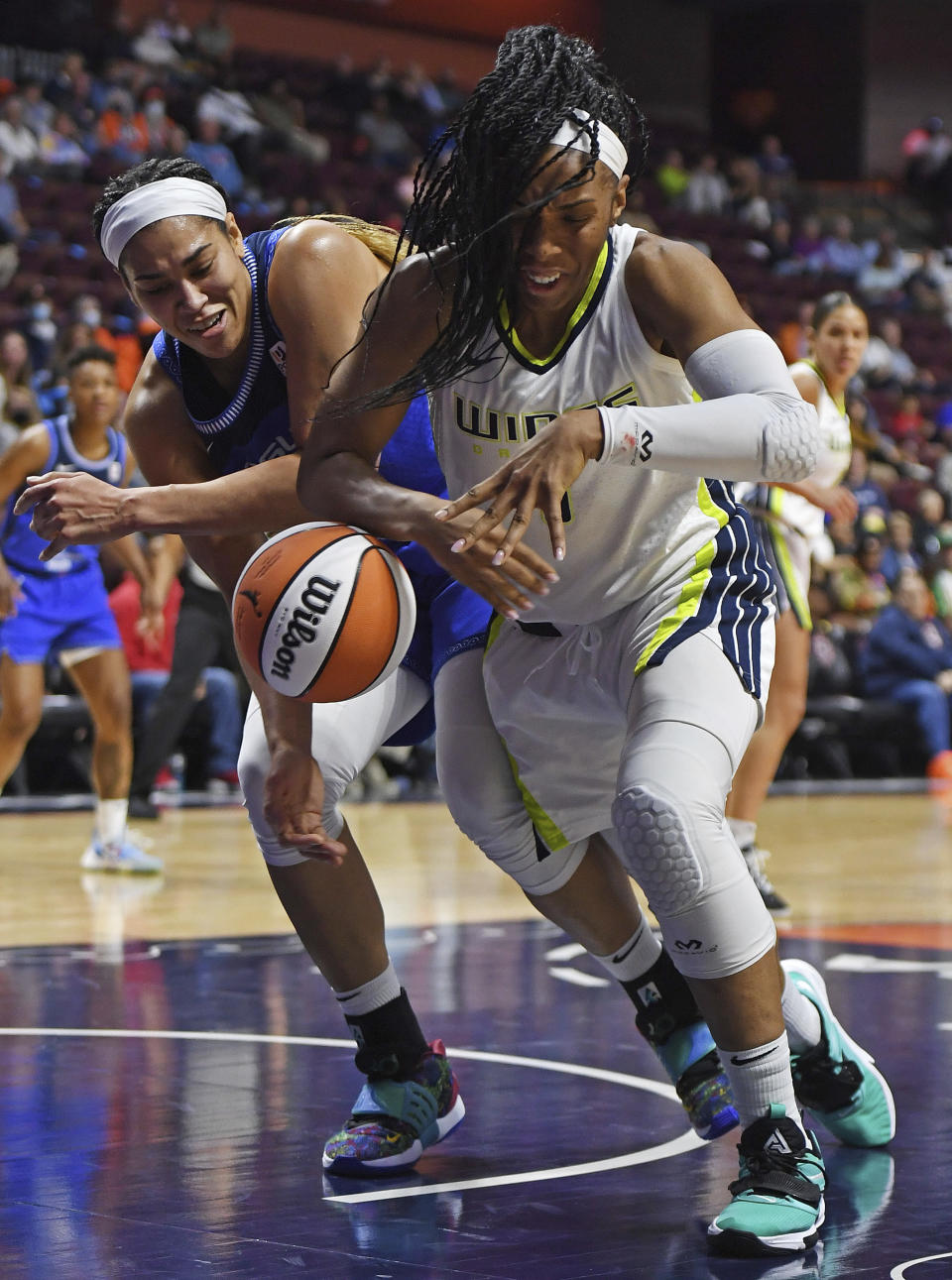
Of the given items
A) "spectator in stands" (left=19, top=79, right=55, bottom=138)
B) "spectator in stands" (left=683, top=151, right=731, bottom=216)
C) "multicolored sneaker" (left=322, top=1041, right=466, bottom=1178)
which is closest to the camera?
"multicolored sneaker" (left=322, top=1041, right=466, bottom=1178)

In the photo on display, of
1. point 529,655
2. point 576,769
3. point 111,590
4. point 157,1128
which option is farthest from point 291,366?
point 111,590

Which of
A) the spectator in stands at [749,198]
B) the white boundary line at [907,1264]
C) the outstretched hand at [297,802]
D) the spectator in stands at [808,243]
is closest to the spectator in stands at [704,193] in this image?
the spectator in stands at [749,198]

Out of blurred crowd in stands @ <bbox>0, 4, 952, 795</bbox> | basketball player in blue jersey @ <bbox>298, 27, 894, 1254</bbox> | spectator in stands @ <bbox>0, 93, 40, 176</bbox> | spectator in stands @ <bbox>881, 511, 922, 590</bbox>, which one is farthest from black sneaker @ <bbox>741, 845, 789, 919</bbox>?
spectator in stands @ <bbox>0, 93, 40, 176</bbox>

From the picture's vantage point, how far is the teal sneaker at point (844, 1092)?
3.18 meters

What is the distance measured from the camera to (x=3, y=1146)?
10.3 ft

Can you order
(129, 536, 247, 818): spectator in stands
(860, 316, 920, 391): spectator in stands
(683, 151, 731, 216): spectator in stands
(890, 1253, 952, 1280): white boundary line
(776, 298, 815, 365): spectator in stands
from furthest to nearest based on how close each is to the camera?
(683, 151, 731, 216): spectator in stands < (860, 316, 920, 391): spectator in stands < (776, 298, 815, 365): spectator in stands < (129, 536, 247, 818): spectator in stands < (890, 1253, 952, 1280): white boundary line

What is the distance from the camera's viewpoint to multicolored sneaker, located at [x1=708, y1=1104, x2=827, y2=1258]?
8.38 feet

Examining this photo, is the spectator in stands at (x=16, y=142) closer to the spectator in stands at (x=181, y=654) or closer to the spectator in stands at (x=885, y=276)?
the spectator in stands at (x=181, y=654)

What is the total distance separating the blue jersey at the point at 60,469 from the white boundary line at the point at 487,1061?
3.07m

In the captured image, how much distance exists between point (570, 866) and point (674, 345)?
0.94 metres

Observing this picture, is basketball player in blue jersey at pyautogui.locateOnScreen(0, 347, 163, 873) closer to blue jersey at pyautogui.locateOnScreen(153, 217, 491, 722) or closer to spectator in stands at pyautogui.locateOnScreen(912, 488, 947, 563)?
blue jersey at pyautogui.locateOnScreen(153, 217, 491, 722)

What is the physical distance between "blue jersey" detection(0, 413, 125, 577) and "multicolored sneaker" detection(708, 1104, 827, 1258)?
4.71 m

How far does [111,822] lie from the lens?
23.3 feet

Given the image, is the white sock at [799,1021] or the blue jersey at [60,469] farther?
the blue jersey at [60,469]
